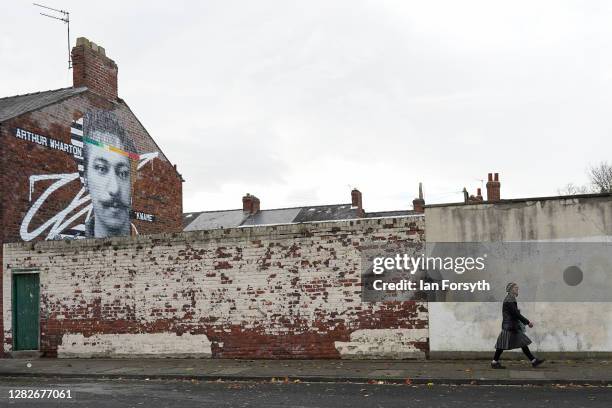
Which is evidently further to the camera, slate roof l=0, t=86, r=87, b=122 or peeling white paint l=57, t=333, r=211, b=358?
slate roof l=0, t=86, r=87, b=122

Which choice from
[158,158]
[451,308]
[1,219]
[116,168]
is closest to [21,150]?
[1,219]

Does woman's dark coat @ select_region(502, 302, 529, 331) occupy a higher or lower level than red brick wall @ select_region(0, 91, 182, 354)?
lower

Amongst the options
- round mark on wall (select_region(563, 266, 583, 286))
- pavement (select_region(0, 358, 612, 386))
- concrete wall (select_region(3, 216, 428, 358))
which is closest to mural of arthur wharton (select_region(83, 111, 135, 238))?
concrete wall (select_region(3, 216, 428, 358))

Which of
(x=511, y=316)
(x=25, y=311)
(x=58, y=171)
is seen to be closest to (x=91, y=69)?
(x=58, y=171)

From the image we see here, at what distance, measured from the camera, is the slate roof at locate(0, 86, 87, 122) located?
19094 mm

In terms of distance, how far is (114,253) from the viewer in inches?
659

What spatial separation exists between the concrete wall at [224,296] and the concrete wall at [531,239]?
45 cm

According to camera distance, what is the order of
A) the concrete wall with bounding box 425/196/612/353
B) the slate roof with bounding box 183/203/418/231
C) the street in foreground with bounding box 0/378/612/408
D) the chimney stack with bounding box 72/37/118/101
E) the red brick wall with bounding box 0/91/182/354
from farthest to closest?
the slate roof with bounding box 183/203/418/231 < the chimney stack with bounding box 72/37/118/101 < the red brick wall with bounding box 0/91/182/354 < the concrete wall with bounding box 425/196/612/353 < the street in foreground with bounding box 0/378/612/408

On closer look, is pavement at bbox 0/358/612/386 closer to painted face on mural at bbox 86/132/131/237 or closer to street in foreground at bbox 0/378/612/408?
street in foreground at bbox 0/378/612/408

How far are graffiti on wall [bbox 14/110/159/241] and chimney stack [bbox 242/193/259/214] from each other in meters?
23.8

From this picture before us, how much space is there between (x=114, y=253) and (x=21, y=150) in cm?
430

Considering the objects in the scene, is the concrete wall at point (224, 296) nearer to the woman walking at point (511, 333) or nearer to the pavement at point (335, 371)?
the pavement at point (335, 371)

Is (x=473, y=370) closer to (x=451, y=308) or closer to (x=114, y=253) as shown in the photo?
(x=451, y=308)

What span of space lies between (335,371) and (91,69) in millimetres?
14498
